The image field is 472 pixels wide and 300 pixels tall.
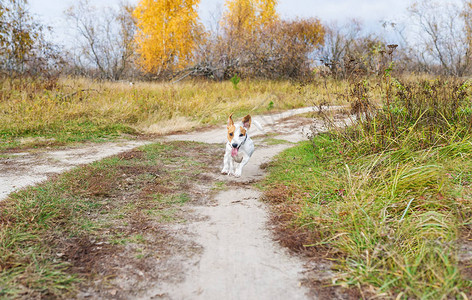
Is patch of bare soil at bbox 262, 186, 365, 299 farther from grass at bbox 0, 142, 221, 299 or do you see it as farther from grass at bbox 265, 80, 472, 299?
grass at bbox 0, 142, 221, 299

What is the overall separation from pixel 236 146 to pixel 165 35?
20433 mm

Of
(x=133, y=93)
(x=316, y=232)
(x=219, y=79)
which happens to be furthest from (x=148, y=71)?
(x=316, y=232)

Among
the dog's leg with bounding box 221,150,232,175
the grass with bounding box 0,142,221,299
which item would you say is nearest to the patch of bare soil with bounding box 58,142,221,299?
the grass with bounding box 0,142,221,299

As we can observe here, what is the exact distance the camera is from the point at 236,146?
5031 millimetres

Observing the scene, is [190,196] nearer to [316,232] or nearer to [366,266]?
[316,232]

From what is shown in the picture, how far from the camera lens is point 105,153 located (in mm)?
6293

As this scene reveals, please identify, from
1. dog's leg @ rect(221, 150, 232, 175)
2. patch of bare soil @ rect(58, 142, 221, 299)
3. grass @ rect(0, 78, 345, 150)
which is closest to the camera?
patch of bare soil @ rect(58, 142, 221, 299)

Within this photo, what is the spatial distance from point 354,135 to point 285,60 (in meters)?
14.3

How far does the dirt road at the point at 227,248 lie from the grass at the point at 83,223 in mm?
312

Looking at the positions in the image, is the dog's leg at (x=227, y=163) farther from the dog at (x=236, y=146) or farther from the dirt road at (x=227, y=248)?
the dirt road at (x=227, y=248)

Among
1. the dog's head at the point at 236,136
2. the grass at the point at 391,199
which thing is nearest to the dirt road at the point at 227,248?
the grass at the point at 391,199

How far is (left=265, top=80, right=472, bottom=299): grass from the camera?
2.43 m

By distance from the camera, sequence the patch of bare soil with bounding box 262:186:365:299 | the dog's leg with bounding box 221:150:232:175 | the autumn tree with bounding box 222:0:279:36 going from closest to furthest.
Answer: the patch of bare soil with bounding box 262:186:365:299 < the dog's leg with bounding box 221:150:232:175 < the autumn tree with bounding box 222:0:279:36

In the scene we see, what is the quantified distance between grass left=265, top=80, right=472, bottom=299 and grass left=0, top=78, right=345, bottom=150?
115 centimetres
